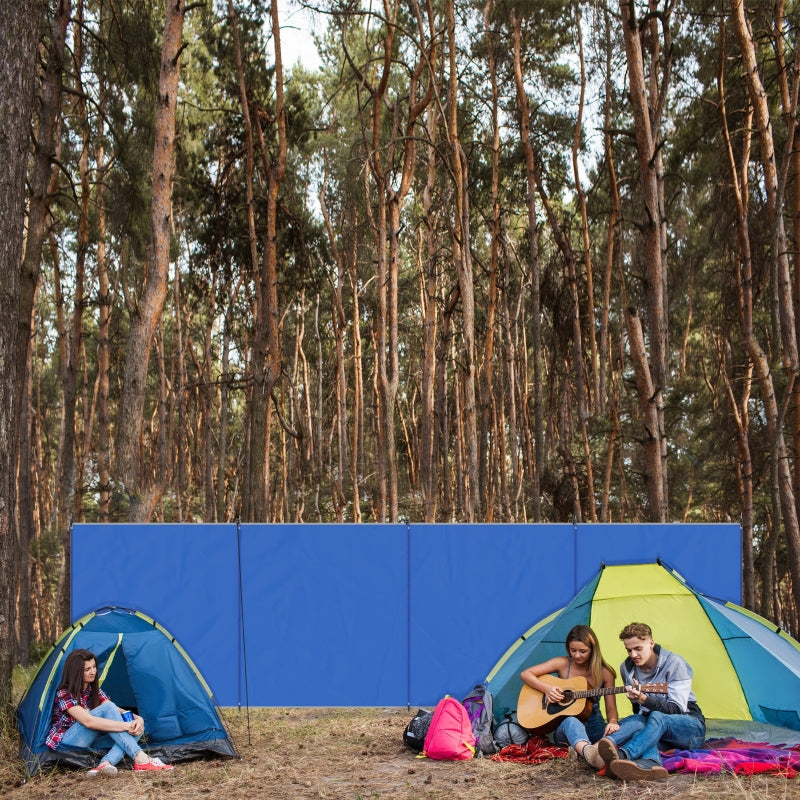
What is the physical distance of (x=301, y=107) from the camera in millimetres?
16719

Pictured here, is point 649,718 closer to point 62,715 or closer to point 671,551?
point 671,551

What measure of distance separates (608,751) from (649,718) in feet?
1.20

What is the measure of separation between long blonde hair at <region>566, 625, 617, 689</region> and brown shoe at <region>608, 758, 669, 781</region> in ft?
2.67

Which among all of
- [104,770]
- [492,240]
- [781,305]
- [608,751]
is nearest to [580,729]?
[608,751]

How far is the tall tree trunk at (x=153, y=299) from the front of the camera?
10891mm

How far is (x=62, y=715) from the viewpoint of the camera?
6.23m

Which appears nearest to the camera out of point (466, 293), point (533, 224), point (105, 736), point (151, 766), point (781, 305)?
point (151, 766)

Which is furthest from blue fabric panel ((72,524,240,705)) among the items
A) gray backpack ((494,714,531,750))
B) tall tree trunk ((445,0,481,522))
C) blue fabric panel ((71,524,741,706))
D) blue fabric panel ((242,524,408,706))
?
tall tree trunk ((445,0,481,522))

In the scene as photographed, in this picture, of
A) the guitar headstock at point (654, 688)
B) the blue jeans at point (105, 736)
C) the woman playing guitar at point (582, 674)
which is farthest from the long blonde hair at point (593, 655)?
the blue jeans at point (105, 736)

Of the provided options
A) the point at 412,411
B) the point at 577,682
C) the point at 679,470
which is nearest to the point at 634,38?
the point at 577,682

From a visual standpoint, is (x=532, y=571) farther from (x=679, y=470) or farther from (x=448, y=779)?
(x=679, y=470)

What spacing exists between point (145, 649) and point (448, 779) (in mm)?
2445

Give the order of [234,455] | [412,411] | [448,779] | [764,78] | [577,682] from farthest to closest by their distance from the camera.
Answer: [234,455], [412,411], [764,78], [577,682], [448,779]

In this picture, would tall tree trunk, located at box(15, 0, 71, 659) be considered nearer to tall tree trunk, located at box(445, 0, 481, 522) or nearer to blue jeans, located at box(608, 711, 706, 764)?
tall tree trunk, located at box(445, 0, 481, 522)
